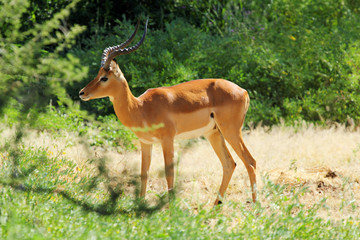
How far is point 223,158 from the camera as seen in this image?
5836 millimetres

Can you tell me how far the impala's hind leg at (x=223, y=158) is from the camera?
18.9ft

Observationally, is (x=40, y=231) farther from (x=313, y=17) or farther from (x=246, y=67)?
(x=313, y=17)

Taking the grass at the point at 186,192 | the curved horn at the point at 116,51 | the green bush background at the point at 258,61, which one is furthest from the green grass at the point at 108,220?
the green bush background at the point at 258,61

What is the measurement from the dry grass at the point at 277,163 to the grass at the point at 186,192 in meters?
0.02

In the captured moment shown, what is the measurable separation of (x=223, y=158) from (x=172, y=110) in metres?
0.91

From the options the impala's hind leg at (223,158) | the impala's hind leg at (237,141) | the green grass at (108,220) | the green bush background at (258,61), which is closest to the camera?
the green grass at (108,220)

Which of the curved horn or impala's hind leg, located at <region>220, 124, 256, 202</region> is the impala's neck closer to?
the curved horn

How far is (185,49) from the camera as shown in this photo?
9.96 metres

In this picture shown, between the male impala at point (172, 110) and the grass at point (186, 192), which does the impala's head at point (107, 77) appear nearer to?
the male impala at point (172, 110)

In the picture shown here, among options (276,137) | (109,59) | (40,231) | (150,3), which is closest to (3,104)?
(40,231)

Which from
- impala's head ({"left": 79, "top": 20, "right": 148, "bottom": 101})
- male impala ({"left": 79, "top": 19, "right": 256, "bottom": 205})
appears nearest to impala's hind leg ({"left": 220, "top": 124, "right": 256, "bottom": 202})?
male impala ({"left": 79, "top": 19, "right": 256, "bottom": 205})

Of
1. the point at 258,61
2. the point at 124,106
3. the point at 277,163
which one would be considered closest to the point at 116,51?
the point at 124,106

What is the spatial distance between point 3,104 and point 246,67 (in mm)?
7221

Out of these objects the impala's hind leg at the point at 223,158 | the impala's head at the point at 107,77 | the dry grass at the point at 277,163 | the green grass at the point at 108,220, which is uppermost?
the impala's head at the point at 107,77
